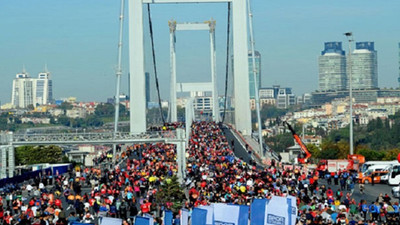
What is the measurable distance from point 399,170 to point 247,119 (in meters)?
27.6

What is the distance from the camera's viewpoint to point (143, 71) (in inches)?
2440

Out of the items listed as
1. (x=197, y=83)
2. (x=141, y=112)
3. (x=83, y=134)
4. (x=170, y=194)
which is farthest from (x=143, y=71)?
(x=197, y=83)

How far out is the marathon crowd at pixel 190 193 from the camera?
2739 cm

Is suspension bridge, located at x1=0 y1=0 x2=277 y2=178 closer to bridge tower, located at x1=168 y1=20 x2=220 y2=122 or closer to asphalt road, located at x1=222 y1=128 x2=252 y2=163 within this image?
asphalt road, located at x1=222 y1=128 x2=252 y2=163

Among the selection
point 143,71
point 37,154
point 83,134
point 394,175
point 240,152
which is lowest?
point 37,154

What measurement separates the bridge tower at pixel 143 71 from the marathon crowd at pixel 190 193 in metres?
5.35

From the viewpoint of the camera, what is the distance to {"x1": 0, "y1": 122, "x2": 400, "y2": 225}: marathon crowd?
89.9 feet

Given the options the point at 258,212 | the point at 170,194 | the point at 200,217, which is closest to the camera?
the point at 200,217

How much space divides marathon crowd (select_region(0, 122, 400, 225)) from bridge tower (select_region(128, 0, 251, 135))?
5350 mm

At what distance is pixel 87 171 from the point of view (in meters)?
48.7

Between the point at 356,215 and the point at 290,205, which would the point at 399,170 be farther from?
the point at 290,205

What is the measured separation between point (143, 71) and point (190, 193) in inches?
1191

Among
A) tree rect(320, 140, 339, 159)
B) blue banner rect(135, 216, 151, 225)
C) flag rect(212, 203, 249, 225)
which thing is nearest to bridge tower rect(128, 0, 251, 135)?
flag rect(212, 203, 249, 225)

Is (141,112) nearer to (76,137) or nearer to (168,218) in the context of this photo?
(76,137)
